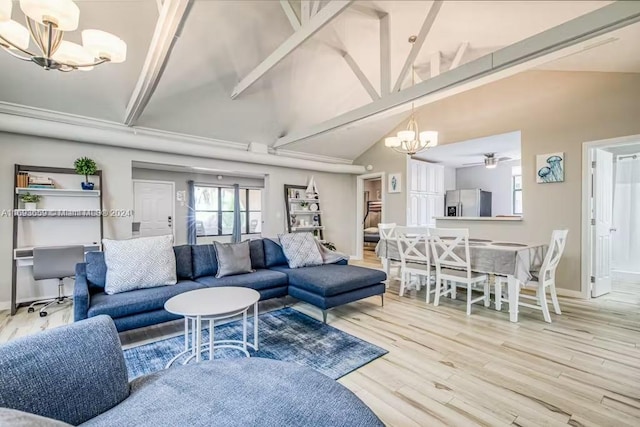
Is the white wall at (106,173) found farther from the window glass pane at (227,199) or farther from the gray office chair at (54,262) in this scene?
the window glass pane at (227,199)

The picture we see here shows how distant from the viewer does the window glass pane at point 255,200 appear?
8258 mm

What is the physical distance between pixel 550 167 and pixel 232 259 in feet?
15.5

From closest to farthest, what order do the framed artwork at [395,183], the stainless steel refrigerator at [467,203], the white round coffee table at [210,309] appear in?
the white round coffee table at [210,309]
the framed artwork at [395,183]
the stainless steel refrigerator at [467,203]

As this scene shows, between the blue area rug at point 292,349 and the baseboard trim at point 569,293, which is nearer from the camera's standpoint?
the blue area rug at point 292,349

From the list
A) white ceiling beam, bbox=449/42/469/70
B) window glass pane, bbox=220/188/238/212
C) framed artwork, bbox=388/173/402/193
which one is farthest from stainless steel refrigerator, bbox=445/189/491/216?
window glass pane, bbox=220/188/238/212

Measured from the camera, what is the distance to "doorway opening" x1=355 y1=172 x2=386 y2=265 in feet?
23.6

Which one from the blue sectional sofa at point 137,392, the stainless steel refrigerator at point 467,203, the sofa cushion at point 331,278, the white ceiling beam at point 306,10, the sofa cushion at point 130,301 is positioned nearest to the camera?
the blue sectional sofa at point 137,392

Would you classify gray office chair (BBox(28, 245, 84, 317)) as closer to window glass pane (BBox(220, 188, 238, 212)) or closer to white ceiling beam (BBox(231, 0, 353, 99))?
white ceiling beam (BBox(231, 0, 353, 99))

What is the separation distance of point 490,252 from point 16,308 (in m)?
5.79

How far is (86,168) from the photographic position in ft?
13.0

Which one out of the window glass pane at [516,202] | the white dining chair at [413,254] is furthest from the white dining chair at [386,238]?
the window glass pane at [516,202]

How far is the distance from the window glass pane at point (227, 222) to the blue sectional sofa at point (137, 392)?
6.72 m

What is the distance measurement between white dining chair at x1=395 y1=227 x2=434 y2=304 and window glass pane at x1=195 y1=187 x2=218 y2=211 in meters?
5.35

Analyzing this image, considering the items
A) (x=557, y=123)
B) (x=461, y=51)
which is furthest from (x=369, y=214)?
(x=461, y=51)
